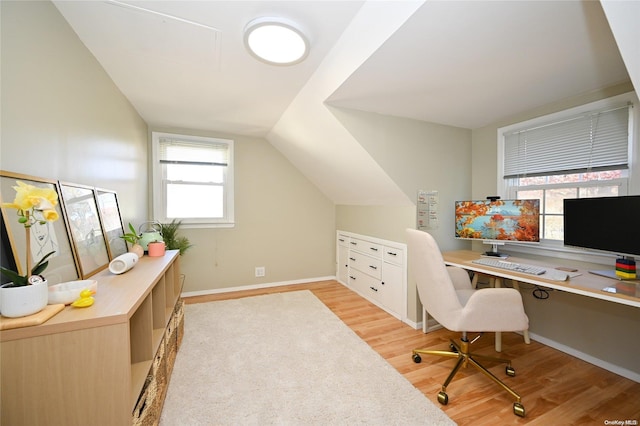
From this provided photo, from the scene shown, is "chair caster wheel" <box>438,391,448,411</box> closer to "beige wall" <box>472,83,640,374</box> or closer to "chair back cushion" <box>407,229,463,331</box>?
"chair back cushion" <box>407,229,463,331</box>

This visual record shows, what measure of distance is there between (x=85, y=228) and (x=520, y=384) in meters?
3.06

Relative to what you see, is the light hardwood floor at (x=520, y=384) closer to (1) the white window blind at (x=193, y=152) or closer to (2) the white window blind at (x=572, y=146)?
(2) the white window blind at (x=572, y=146)

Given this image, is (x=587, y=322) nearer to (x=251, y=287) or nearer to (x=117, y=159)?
(x=251, y=287)

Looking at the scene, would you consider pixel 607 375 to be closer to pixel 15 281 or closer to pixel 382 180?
pixel 382 180

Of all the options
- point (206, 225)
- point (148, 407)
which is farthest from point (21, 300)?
point (206, 225)

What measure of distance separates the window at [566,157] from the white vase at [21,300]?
3388mm

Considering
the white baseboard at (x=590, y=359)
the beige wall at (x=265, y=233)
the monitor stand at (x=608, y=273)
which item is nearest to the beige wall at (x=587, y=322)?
the white baseboard at (x=590, y=359)

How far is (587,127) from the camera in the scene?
199 cm

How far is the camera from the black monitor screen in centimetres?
151

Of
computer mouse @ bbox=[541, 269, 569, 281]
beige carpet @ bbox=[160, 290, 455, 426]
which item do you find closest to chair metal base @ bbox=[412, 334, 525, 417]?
beige carpet @ bbox=[160, 290, 455, 426]

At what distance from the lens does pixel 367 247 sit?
328 centimetres

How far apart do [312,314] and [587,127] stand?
9.94ft

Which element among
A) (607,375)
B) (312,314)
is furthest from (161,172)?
(607,375)

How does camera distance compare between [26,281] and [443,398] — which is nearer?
[26,281]
